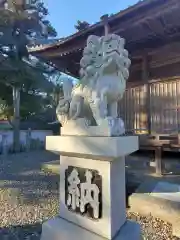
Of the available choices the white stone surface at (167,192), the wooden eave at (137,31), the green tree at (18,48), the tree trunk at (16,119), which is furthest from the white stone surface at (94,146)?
the tree trunk at (16,119)

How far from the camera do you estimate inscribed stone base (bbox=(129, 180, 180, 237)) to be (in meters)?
2.99

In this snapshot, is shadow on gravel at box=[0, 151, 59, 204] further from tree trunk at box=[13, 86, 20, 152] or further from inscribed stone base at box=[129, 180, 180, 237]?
tree trunk at box=[13, 86, 20, 152]

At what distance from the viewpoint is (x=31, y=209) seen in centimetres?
391

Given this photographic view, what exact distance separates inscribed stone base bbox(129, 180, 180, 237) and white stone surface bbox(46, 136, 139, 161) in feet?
4.74

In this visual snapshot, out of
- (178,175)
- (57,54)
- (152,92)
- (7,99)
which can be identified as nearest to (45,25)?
(7,99)

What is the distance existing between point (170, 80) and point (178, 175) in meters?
2.66

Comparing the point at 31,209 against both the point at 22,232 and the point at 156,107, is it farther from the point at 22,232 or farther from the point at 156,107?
the point at 156,107

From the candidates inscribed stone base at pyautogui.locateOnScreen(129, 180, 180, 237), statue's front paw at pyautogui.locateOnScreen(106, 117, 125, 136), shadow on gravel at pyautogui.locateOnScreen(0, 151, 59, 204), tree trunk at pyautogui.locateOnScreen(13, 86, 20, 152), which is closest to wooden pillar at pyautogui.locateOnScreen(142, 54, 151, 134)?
inscribed stone base at pyautogui.locateOnScreen(129, 180, 180, 237)

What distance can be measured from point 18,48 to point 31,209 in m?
8.83

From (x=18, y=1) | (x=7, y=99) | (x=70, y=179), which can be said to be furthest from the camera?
(x=7, y=99)

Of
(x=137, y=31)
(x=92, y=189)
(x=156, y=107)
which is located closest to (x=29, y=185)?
(x=92, y=189)

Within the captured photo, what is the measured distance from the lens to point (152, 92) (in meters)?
6.46

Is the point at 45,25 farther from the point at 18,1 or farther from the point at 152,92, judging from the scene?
the point at 152,92

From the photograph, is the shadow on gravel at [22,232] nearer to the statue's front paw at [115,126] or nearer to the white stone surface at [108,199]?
the white stone surface at [108,199]
